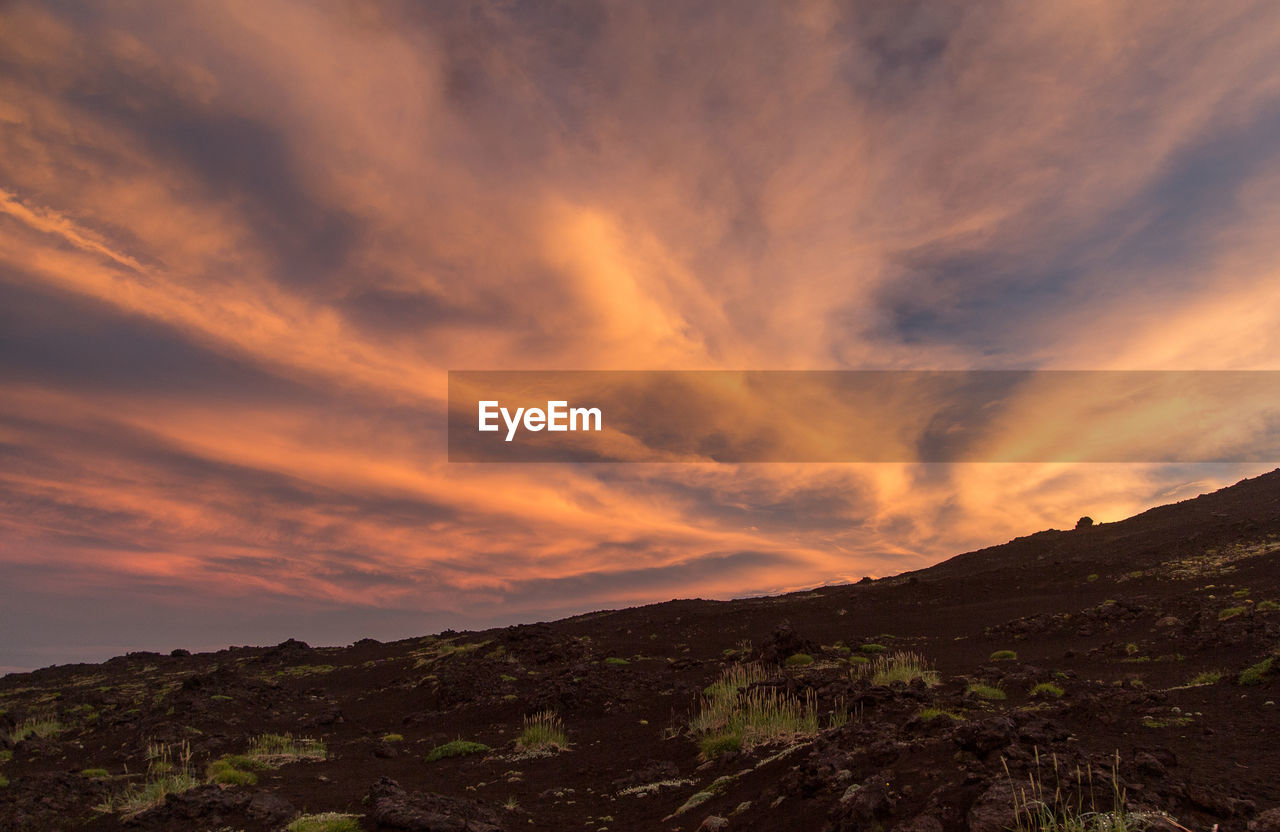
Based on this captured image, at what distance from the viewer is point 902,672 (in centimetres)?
1908

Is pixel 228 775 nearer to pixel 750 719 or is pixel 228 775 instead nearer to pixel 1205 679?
pixel 750 719

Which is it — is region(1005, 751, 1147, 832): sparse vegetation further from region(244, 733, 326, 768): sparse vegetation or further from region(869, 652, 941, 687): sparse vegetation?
region(244, 733, 326, 768): sparse vegetation

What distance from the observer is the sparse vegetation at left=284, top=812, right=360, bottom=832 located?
9.99 metres

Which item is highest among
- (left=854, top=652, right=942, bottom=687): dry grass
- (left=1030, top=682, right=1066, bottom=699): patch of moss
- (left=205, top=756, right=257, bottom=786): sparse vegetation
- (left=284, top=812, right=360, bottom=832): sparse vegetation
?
(left=854, top=652, right=942, bottom=687): dry grass

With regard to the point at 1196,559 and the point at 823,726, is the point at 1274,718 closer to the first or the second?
the point at 823,726

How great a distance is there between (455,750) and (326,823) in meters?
8.44

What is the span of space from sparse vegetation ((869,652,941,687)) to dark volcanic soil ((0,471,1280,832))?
31.6 inches

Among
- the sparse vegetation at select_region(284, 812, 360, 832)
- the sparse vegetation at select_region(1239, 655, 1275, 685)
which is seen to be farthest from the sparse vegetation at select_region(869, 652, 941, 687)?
the sparse vegetation at select_region(284, 812, 360, 832)

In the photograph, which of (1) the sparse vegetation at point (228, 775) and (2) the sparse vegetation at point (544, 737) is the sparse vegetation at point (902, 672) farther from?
(1) the sparse vegetation at point (228, 775)

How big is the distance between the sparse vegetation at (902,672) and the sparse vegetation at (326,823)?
40.0 ft

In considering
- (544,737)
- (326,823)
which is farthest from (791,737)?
(544,737)

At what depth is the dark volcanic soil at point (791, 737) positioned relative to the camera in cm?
823

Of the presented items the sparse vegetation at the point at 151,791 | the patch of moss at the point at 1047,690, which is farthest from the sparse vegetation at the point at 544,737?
the patch of moss at the point at 1047,690

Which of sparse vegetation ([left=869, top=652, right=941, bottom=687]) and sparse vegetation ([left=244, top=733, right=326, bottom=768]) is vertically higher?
sparse vegetation ([left=869, top=652, right=941, bottom=687])
